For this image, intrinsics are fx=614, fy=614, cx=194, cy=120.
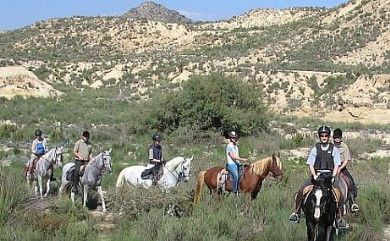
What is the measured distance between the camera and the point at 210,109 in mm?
31469

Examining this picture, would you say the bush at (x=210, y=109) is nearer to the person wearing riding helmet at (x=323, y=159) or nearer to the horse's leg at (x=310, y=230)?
the person wearing riding helmet at (x=323, y=159)

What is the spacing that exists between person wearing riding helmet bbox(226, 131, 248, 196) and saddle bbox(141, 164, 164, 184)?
191cm

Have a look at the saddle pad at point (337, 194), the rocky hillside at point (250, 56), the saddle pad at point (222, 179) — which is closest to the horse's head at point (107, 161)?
the saddle pad at point (222, 179)

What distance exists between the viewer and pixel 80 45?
87875mm

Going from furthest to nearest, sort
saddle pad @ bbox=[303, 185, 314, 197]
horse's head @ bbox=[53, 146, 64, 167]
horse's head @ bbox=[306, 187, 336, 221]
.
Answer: horse's head @ bbox=[53, 146, 64, 167], saddle pad @ bbox=[303, 185, 314, 197], horse's head @ bbox=[306, 187, 336, 221]

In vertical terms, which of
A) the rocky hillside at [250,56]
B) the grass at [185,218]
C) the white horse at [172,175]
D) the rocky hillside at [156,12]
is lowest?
the grass at [185,218]

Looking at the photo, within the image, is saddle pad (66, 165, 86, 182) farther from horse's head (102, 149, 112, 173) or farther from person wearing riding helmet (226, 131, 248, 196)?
person wearing riding helmet (226, 131, 248, 196)

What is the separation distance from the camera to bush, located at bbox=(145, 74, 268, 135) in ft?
103

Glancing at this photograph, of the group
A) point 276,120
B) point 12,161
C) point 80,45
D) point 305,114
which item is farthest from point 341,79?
point 80,45

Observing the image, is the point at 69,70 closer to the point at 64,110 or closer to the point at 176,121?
the point at 64,110

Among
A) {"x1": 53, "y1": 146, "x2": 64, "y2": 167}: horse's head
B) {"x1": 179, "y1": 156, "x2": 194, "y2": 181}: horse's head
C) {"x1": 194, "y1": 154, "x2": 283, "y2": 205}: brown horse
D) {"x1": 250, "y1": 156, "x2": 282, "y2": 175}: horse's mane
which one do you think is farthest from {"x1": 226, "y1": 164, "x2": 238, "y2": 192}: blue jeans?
{"x1": 53, "y1": 146, "x2": 64, "y2": 167}: horse's head

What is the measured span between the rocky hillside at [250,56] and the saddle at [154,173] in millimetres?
23229

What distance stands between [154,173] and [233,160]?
7.26 feet

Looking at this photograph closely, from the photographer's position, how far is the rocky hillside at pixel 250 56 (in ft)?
164
